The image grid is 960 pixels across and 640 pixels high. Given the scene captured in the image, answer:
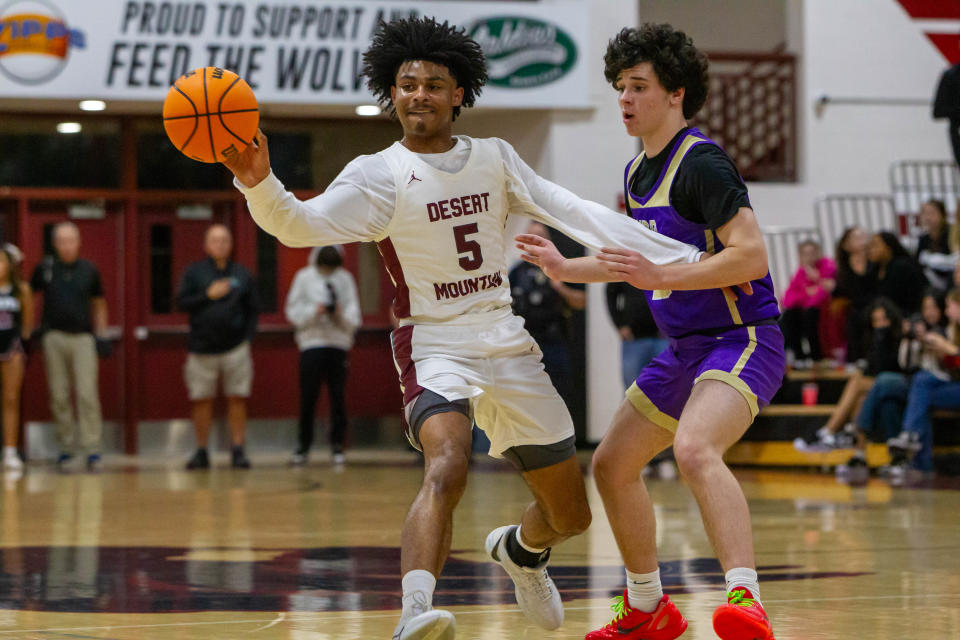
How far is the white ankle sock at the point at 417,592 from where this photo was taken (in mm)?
3812

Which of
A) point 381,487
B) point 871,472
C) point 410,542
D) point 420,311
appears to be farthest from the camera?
point 871,472

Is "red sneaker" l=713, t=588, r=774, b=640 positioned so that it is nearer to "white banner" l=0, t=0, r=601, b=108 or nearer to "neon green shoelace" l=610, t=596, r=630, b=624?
"neon green shoelace" l=610, t=596, r=630, b=624

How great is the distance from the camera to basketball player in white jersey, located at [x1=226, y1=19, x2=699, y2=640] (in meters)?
4.30

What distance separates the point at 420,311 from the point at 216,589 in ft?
6.02

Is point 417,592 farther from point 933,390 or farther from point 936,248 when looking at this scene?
point 936,248

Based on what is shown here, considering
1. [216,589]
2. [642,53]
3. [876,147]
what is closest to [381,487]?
[216,589]

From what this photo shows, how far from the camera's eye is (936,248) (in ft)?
42.3

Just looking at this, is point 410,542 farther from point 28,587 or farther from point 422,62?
point 28,587

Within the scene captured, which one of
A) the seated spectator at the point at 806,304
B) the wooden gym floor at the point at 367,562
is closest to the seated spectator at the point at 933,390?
the wooden gym floor at the point at 367,562

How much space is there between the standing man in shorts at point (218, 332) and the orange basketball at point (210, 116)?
817cm

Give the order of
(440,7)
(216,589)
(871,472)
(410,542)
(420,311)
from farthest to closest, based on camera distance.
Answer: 1. (440,7)
2. (871,472)
3. (216,589)
4. (420,311)
5. (410,542)

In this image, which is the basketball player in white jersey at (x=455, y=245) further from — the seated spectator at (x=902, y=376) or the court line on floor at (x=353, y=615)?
the seated spectator at (x=902, y=376)

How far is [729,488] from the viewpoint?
4.14 metres

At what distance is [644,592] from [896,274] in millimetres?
8484
